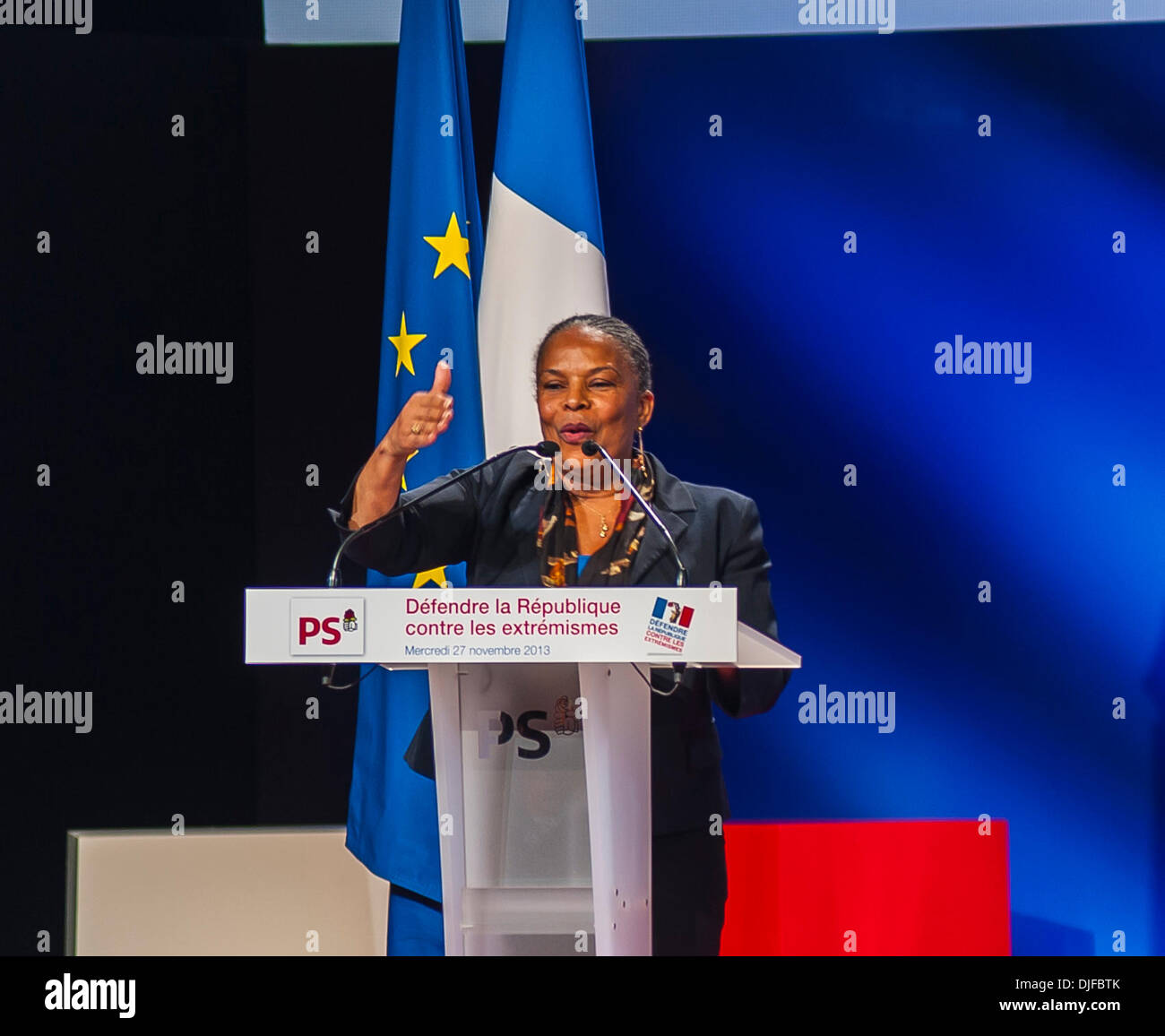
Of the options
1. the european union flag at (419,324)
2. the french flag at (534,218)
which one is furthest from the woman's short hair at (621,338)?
the european union flag at (419,324)

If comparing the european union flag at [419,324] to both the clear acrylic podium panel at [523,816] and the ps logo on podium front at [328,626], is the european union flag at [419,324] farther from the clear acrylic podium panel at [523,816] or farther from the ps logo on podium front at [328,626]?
A: the ps logo on podium front at [328,626]

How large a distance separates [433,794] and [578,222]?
1569mm

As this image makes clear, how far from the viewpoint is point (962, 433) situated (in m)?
4.08

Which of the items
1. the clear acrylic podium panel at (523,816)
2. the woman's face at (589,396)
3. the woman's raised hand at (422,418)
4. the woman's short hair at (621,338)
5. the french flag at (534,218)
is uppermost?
the french flag at (534,218)

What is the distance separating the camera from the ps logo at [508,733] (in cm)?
252

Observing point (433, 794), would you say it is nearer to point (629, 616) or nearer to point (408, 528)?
point (408, 528)

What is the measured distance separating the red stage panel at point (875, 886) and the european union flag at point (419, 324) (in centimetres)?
87

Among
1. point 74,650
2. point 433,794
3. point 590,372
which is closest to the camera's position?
point 590,372

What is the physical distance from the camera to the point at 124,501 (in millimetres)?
4047

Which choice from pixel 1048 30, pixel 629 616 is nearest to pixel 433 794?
pixel 629 616

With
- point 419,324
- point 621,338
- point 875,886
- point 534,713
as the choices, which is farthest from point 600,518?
point 875,886

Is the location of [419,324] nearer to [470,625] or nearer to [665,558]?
[665,558]

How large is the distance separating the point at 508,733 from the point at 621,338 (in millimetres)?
1283

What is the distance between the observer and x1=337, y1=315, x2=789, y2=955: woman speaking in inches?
117
